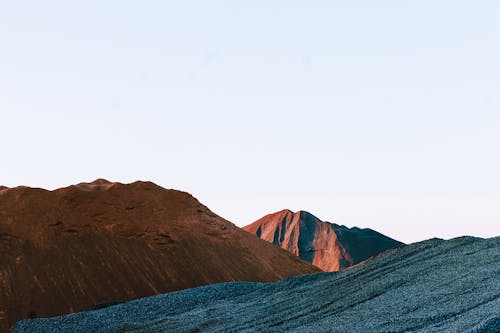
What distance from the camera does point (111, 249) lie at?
26625 mm

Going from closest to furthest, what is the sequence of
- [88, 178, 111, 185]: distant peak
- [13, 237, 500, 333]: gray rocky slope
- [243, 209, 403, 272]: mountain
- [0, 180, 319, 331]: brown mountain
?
1. [13, 237, 500, 333]: gray rocky slope
2. [0, 180, 319, 331]: brown mountain
3. [88, 178, 111, 185]: distant peak
4. [243, 209, 403, 272]: mountain

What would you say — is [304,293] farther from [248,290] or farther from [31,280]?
[31,280]

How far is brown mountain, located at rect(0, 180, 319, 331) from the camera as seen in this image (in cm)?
2306

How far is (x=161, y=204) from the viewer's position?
103ft

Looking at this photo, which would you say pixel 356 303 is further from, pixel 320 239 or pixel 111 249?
pixel 320 239

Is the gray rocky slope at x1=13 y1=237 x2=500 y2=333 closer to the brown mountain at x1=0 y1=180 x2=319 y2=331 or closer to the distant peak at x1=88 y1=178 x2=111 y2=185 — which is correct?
the brown mountain at x1=0 y1=180 x2=319 y2=331

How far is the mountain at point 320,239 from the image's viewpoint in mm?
49000

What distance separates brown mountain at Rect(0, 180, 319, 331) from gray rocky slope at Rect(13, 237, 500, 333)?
4467mm

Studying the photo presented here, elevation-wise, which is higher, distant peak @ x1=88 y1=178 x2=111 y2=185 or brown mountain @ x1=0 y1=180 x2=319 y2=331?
distant peak @ x1=88 y1=178 x2=111 y2=185

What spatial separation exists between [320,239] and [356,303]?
1520 inches

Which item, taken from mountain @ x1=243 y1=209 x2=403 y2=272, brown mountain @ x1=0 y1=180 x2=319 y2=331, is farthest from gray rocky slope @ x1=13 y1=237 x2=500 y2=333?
mountain @ x1=243 y1=209 x2=403 y2=272

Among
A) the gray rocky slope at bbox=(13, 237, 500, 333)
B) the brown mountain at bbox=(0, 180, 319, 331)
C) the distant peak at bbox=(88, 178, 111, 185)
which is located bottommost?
the gray rocky slope at bbox=(13, 237, 500, 333)

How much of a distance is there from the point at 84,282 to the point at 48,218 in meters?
4.74

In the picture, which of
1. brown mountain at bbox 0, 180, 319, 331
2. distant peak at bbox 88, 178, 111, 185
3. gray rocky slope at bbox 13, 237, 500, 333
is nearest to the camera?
gray rocky slope at bbox 13, 237, 500, 333
